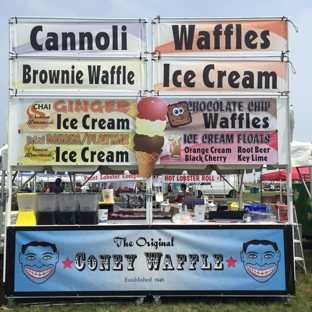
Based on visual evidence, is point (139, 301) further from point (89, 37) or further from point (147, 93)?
point (89, 37)

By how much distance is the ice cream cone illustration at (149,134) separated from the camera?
5355mm

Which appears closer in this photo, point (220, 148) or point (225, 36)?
point (220, 148)

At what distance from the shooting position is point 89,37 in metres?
5.56

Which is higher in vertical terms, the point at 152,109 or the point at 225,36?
the point at 225,36

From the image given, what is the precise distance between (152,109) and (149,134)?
0.38m

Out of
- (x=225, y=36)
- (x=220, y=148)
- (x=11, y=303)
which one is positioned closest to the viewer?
(x=11, y=303)

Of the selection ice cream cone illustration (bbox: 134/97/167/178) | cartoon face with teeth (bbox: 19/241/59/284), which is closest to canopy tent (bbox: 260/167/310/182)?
ice cream cone illustration (bbox: 134/97/167/178)

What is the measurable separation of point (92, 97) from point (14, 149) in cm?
140

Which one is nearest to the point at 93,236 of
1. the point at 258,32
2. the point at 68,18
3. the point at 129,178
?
the point at 68,18

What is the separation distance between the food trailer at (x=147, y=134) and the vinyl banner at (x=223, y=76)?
0.02m

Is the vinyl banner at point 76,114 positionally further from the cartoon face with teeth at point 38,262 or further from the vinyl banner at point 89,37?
the cartoon face with teeth at point 38,262

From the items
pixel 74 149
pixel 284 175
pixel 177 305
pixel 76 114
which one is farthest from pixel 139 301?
pixel 284 175

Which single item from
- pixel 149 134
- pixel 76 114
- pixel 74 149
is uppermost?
pixel 76 114

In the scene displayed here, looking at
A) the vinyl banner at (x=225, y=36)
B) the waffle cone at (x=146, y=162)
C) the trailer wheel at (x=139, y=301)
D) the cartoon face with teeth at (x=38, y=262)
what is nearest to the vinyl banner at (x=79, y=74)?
the vinyl banner at (x=225, y=36)
